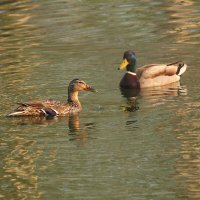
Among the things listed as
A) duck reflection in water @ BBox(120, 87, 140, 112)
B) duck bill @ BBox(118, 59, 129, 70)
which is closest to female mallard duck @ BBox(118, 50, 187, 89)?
Result: duck bill @ BBox(118, 59, 129, 70)

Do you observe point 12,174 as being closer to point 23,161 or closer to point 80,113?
point 23,161

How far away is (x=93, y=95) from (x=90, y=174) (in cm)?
565

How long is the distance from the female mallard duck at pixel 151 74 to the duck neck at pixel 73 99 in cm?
211

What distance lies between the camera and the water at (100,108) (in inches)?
592

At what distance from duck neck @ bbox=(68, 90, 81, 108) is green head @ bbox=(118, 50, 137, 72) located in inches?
110

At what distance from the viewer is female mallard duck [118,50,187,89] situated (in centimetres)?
2202

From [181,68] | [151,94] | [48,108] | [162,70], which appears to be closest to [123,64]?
[162,70]

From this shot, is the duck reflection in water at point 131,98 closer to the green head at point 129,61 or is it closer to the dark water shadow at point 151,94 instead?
the dark water shadow at point 151,94

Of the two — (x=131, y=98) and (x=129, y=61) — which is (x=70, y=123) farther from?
(x=129, y=61)

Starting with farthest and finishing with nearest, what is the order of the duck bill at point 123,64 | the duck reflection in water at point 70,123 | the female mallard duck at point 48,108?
the duck bill at point 123,64
the female mallard duck at point 48,108
the duck reflection in water at point 70,123

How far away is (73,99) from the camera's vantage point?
19766mm

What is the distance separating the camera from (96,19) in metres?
29.6

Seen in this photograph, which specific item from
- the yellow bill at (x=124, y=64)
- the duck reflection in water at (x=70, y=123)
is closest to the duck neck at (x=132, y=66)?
the yellow bill at (x=124, y=64)

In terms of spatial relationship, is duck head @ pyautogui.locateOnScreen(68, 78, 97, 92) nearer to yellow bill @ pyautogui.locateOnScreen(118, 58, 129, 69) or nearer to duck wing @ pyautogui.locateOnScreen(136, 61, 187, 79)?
duck wing @ pyautogui.locateOnScreen(136, 61, 187, 79)
